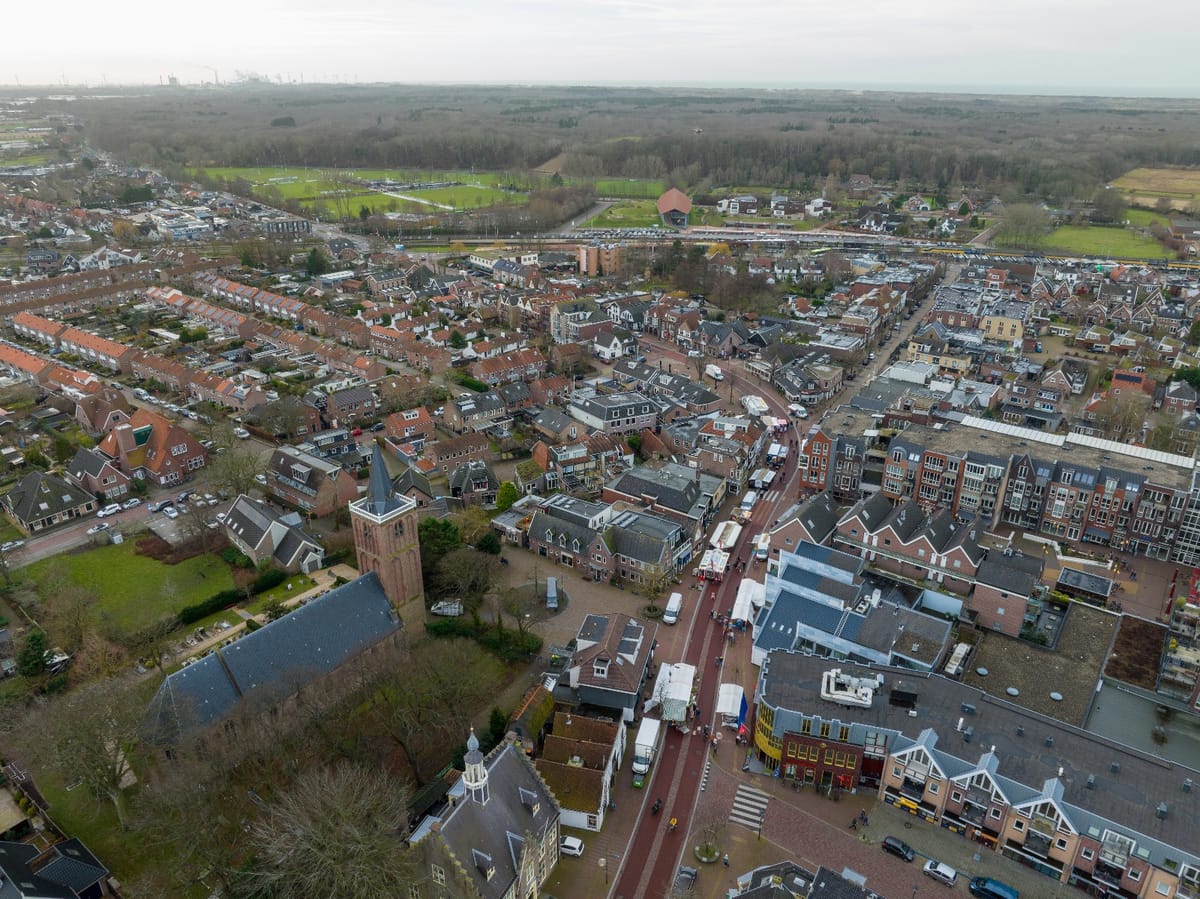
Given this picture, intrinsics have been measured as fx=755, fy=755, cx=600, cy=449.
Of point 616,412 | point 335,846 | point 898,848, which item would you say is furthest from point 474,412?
point 898,848

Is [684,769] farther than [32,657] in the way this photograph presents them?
No

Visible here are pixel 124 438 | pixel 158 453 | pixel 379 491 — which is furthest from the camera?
pixel 124 438

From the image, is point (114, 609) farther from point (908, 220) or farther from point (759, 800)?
point (908, 220)

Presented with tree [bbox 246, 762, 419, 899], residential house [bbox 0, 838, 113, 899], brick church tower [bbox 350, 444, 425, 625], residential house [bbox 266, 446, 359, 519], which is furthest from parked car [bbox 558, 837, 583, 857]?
residential house [bbox 266, 446, 359, 519]

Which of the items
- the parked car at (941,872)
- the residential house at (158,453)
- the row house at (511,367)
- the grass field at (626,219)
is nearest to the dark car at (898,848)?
the parked car at (941,872)

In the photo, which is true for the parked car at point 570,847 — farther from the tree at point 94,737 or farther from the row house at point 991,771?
the tree at point 94,737

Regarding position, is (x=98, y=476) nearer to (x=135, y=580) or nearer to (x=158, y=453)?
(x=158, y=453)
